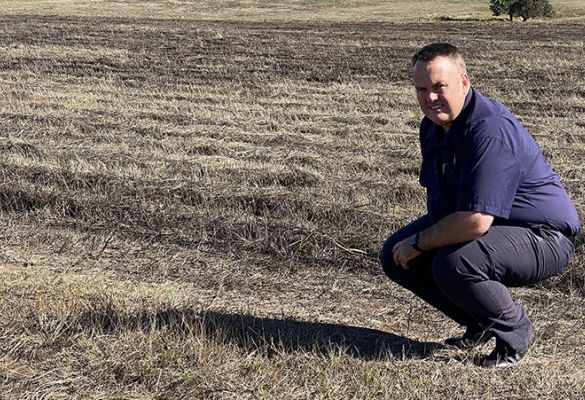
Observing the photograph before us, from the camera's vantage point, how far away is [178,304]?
472cm

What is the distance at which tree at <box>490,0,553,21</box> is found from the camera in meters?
35.6

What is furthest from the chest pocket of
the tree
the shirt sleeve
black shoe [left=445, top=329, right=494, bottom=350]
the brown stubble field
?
the tree

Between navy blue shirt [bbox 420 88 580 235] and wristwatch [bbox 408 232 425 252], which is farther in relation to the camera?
wristwatch [bbox 408 232 425 252]

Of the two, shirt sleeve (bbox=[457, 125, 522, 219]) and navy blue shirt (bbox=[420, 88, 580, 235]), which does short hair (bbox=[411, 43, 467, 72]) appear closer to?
navy blue shirt (bbox=[420, 88, 580, 235])

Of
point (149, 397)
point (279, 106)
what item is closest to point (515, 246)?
point (149, 397)

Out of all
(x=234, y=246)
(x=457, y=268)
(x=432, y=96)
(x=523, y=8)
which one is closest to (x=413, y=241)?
(x=457, y=268)

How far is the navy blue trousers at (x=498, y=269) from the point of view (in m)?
3.77

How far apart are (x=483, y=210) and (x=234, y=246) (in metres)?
2.59

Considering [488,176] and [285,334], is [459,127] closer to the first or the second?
[488,176]

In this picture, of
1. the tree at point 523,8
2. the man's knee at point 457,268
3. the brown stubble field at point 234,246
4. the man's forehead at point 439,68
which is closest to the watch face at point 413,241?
the man's knee at point 457,268

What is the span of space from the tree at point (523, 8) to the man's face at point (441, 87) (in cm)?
3350

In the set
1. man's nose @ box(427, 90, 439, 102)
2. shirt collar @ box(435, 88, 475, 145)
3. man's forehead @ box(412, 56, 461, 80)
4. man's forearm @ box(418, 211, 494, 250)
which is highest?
man's forehead @ box(412, 56, 461, 80)

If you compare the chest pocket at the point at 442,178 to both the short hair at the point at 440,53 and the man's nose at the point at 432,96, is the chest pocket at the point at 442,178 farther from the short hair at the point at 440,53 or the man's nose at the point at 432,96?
the short hair at the point at 440,53

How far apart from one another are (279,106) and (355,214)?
6.10 metres
